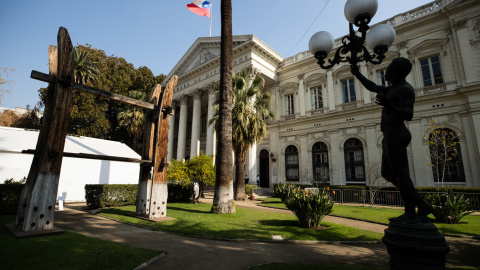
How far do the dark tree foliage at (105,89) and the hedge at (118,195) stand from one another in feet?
58.9

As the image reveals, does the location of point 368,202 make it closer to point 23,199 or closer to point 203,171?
point 203,171

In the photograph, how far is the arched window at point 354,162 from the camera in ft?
66.4

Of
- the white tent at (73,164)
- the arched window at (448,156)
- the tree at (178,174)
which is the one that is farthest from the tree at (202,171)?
the arched window at (448,156)

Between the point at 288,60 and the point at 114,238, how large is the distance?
25201 mm

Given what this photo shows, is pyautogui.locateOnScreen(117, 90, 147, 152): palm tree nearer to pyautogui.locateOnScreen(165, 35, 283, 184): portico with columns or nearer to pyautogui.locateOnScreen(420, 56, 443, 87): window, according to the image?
pyautogui.locateOnScreen(165, 35, 283, 184): portico with columns

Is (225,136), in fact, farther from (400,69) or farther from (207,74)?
(207,74)

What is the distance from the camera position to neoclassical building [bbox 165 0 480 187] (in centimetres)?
1620

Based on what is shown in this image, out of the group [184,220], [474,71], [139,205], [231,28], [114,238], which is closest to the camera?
[114,238]

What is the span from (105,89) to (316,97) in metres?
25.2

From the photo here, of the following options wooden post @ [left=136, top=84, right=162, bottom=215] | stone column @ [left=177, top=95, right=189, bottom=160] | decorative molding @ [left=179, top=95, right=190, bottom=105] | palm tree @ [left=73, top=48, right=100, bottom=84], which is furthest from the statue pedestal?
decorative molding @ [left=179, top=95, right=190, bottom=105]

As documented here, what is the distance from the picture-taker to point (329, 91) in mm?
22641

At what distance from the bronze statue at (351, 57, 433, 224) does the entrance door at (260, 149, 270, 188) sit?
2256cm

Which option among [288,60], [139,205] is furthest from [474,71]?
[139,205]

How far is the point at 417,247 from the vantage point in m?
2.85
